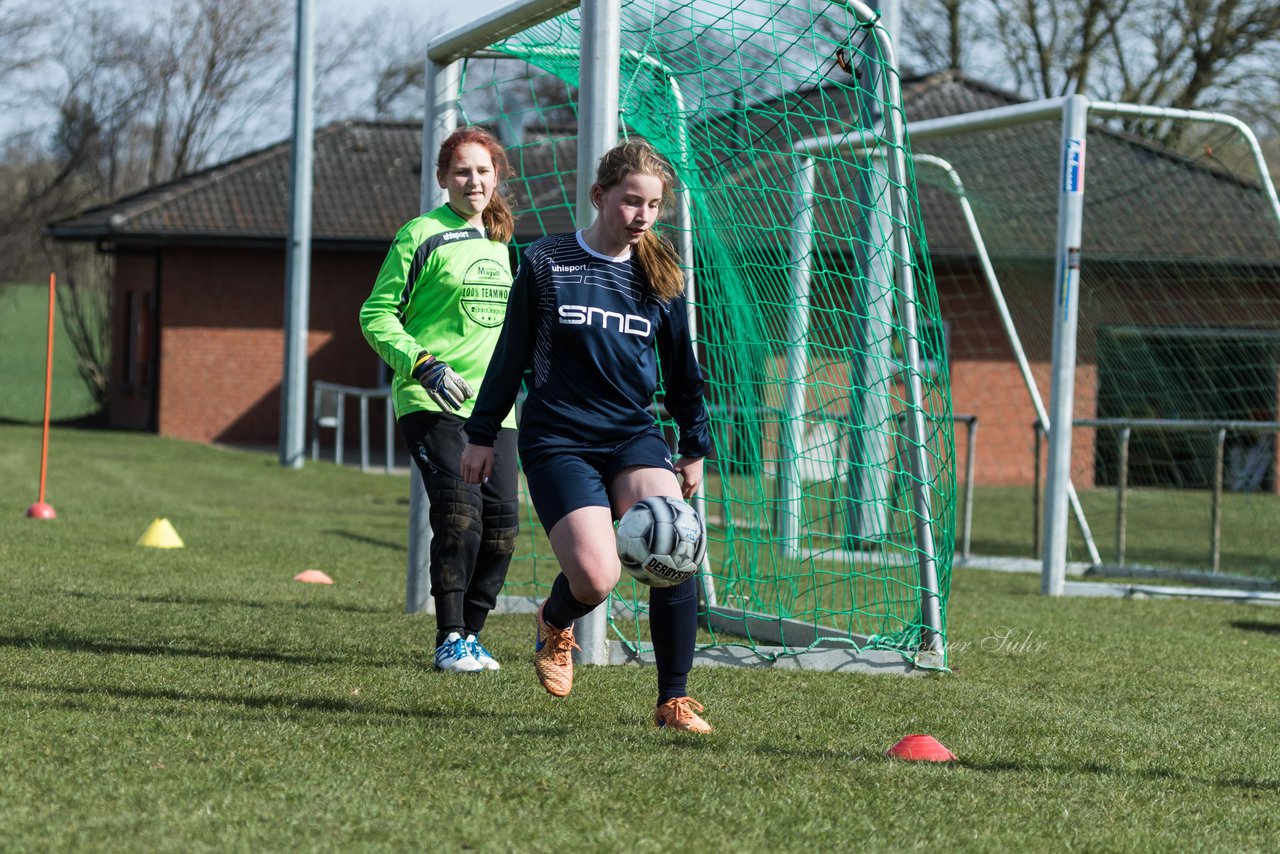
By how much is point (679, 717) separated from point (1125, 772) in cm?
125

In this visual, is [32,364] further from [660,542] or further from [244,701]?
[660,542]

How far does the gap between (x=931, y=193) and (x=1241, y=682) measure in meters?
18.0

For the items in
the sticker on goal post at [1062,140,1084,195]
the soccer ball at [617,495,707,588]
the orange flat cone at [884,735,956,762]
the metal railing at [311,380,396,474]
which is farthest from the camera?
the metal railing at [311,380,396,474]

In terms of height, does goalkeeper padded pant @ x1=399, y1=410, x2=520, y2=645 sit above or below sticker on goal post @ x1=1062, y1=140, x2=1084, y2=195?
below

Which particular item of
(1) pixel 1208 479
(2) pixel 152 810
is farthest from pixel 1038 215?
(2) pixel 152 810

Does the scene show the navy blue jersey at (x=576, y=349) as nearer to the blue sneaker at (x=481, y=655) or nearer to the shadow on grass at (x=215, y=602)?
the blue sneaker at (x=481, y=655)

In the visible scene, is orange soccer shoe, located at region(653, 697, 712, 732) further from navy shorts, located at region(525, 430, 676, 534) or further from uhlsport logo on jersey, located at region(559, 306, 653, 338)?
uhlsport logo on jersey, located at region(559, 306, 653, 338)

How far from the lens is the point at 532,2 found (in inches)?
239

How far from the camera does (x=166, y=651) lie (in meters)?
5.64

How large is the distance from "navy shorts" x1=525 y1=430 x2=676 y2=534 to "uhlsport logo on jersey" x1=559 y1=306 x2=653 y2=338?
1.07 ft

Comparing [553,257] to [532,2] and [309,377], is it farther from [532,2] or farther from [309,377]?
[309,377]

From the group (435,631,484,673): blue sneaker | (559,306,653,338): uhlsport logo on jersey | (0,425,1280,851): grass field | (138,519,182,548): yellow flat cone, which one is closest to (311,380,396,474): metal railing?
(138,519,182,548): yellow flat cone

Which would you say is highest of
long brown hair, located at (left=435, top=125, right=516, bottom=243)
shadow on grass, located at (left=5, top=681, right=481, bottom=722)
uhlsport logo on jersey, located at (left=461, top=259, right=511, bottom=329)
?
long brown hair, located at (left=435, top=125, right=516, bottom=243)

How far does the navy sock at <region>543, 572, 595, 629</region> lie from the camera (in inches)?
180
